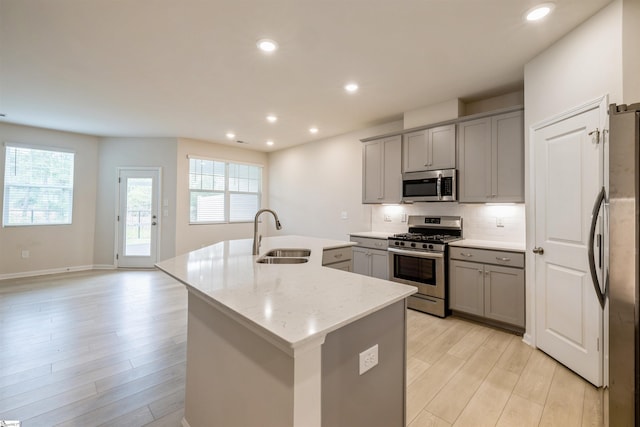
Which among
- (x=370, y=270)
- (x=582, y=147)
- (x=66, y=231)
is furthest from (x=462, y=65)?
(x=66, y=231)

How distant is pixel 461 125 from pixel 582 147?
1.46m

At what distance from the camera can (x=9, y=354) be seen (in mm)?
2445

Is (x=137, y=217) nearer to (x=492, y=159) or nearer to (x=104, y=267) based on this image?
(x=104, y=267)

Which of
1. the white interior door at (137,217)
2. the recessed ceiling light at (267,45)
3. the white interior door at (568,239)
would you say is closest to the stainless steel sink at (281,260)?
the recessed ceiling light at (267,45)

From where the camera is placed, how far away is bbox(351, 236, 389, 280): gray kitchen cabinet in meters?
3.96

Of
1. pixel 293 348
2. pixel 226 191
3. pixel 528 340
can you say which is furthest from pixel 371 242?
pixel 226 191

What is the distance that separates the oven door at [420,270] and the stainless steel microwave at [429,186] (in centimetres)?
74

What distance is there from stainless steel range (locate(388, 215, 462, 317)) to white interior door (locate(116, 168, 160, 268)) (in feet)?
16.2

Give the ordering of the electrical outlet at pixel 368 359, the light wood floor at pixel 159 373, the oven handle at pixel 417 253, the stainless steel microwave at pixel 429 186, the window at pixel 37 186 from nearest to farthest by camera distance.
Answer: the electrical outlet at pixel 368 359, the light wood floor at pixel 159 373, the oven handle at pixel 417 253, the stainless steel microwave at pixel 429 186, the window at pixel 37 186

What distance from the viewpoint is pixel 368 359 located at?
120 cm

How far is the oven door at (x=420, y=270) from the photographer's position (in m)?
3.31

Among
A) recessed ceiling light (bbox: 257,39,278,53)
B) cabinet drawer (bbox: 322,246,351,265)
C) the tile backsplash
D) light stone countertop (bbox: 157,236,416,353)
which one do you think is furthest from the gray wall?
light stone countertop (bbox: 157,236,416,353)

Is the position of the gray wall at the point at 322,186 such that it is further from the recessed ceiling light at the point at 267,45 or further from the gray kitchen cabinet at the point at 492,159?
the recessed ceiling light at the point at 267,45

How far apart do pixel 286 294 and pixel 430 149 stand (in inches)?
125
